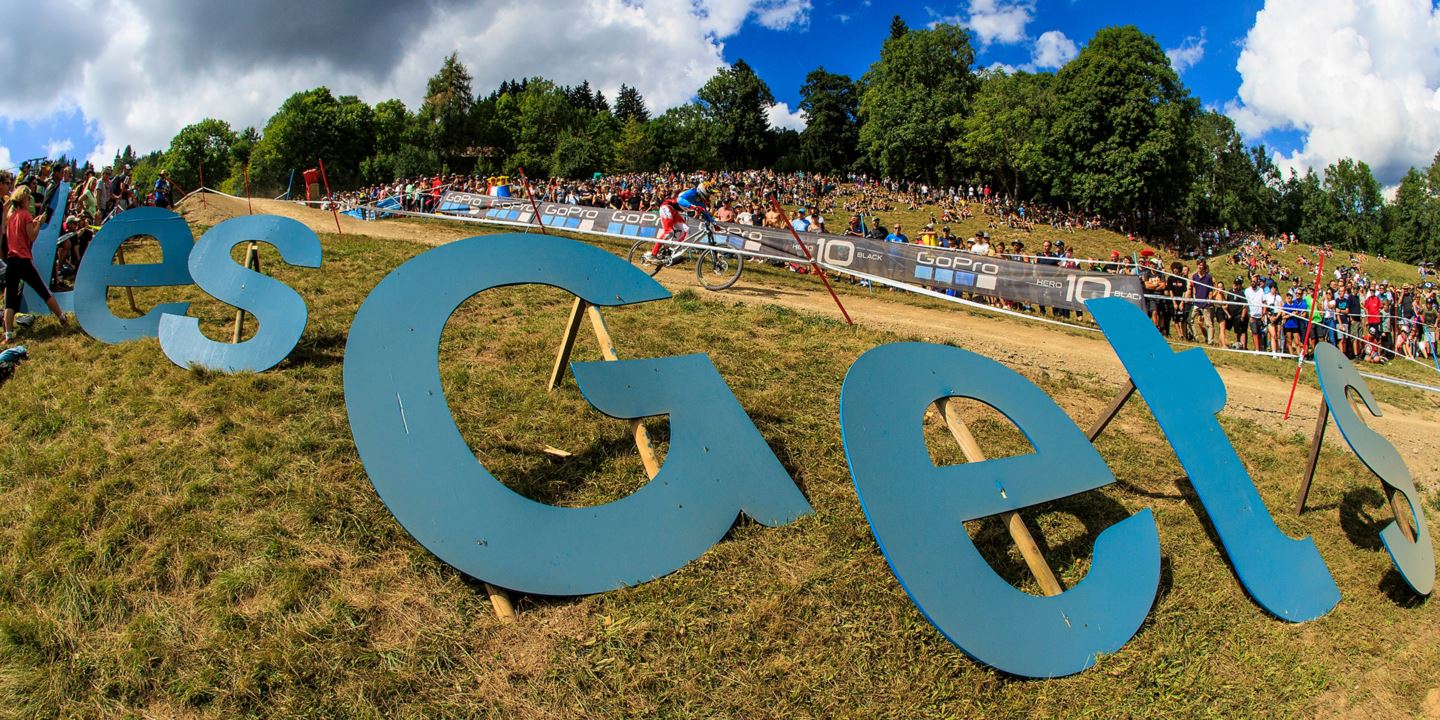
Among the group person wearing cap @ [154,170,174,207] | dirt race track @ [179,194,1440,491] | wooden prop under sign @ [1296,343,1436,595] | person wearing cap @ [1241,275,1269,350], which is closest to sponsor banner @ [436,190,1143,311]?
dirt race track @ [179,194,1440,491]

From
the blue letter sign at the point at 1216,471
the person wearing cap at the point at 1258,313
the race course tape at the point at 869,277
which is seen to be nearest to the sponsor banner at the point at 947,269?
the race course tape at the point at 869,277

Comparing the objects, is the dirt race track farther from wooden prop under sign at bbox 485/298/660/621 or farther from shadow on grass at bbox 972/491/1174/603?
wooden prop under sign at bbox 485/298/660/621

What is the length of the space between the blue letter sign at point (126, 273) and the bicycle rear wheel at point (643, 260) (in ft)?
24.6

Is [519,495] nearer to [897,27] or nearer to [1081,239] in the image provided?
[1081,239]

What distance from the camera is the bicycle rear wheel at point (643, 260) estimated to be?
579 inches

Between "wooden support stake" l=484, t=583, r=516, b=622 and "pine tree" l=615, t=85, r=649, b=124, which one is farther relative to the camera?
"pine tree" l=615, t=85, r=649, b=124

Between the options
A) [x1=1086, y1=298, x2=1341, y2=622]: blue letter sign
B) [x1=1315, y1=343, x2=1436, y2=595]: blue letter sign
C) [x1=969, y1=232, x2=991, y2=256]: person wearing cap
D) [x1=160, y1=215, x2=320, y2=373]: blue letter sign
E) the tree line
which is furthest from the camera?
the tree line

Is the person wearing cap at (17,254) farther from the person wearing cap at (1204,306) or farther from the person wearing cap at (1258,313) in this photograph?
the person wearing cap at (1258,313)

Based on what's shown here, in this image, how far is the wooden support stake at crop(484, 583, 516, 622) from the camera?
3.99 metres

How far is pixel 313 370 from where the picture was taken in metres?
6.96

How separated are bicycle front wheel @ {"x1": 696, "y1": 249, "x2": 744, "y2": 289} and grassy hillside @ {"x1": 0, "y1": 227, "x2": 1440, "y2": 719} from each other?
6.87 m

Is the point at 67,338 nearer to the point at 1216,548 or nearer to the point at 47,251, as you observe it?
the point at 47,251

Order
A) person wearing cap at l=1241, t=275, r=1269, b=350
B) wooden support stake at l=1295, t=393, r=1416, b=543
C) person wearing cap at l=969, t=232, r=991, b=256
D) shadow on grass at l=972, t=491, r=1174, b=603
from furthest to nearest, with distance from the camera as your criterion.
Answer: person wearing cap at l=969, t=232, r=991, b=256
person wearing cap at l=1241, t=275, r=1269, b=350
wooden support stake at l=1295, t=393, r=1416, b=543
shadow on grass at l=972, t=491, r=1174, b=603

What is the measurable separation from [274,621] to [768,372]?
4.95 metres
